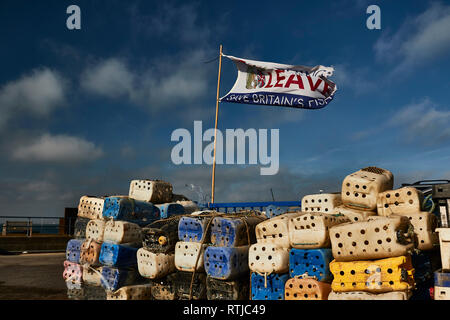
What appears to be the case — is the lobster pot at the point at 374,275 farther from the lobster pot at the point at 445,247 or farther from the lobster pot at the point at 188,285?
the lobster pot at the point at 188,285

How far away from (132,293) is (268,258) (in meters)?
2.85

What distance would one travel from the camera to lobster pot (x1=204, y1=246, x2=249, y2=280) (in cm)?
553

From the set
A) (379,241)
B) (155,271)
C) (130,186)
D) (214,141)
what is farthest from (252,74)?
(379,241)

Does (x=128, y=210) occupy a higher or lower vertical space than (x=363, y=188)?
lower

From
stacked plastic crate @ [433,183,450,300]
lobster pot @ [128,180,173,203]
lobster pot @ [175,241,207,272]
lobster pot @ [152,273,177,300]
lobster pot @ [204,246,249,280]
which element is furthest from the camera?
lobster pot @ [128,180,173,203]

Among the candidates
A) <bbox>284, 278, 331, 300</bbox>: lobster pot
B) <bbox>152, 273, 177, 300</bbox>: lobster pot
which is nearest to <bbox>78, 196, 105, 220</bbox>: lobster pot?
<bbox>152, 273, 177, 300</bbox>: lobster pot

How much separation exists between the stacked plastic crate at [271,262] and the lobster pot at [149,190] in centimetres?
323

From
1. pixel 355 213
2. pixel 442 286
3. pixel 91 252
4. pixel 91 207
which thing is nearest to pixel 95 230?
pixel 91 252

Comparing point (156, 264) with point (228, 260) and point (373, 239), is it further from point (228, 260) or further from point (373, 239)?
point (373, 239)

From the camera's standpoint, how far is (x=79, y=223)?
26.5ft

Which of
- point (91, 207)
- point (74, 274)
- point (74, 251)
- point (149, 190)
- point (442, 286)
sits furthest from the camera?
point (149, 190)

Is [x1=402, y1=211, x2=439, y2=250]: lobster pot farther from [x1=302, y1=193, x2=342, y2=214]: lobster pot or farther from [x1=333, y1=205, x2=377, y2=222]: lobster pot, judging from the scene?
[x1=302, y1=193, x2=342, y2=214]: lobster pot

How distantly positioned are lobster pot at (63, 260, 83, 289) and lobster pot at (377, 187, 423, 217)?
5856 millimetres

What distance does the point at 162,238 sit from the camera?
636cm
